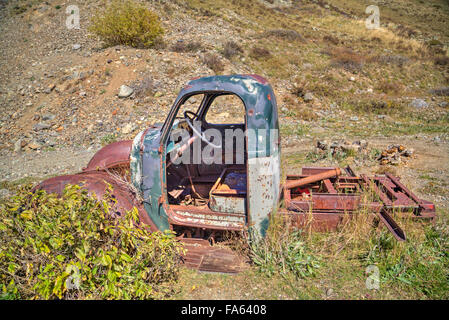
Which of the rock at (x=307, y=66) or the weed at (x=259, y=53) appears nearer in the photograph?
the rock at (x=307, y=66)

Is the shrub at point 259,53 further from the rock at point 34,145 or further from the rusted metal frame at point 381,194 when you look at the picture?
the rusted metal frame at point 381,194

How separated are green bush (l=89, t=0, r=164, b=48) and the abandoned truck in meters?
10.7

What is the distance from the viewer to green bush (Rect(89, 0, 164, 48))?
12.8 meters

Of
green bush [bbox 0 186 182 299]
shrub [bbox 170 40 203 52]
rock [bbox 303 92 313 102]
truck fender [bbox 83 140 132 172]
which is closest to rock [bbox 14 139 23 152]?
truck fender [bbox 83 140 132 172]

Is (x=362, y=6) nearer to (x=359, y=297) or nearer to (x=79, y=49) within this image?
(x=79, y=49)

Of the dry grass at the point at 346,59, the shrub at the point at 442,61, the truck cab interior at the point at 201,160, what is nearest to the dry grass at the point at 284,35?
the dry grass at the point at 346,59

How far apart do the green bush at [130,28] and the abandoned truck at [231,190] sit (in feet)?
35.0

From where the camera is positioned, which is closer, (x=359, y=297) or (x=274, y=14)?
(x=359, y=297)

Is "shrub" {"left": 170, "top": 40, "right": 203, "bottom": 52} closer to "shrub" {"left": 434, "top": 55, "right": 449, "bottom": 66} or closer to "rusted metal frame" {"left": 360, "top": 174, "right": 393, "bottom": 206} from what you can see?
"rusted metal frame" {"left": 360, "top": 174, "right": 393, "bottom": 206}

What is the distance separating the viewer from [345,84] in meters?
13.5

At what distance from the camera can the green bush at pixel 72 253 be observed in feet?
7.74

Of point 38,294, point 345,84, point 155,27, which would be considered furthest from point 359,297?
point 155,27

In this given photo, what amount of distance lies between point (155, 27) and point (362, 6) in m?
31.8

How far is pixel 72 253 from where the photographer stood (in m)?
2.61
